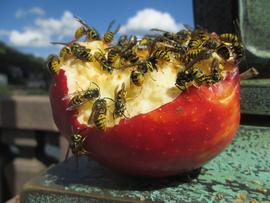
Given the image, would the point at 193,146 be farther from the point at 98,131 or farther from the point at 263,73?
the point at 263,73

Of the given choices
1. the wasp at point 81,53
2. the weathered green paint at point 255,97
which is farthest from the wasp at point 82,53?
the weathered green paint at point 255,97

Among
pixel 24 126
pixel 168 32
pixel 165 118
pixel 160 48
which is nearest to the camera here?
pixel 165 118

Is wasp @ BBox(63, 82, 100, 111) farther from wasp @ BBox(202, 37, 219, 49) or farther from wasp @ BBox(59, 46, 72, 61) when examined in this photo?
wasp @ BBox(202, 37, 219, 49)

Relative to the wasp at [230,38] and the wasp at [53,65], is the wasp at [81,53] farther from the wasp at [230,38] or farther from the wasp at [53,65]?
the wasp at [230,38]

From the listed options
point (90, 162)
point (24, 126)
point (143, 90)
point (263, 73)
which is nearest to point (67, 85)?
point (143, 90)

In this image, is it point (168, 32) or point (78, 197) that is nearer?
point (78, 197)

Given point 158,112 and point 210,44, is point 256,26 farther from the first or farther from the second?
point 158,112

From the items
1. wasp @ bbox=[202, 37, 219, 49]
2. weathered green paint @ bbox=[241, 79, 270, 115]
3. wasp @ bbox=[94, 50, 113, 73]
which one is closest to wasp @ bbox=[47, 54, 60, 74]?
wasp @ bbox=[94, 50, 113, 73]
